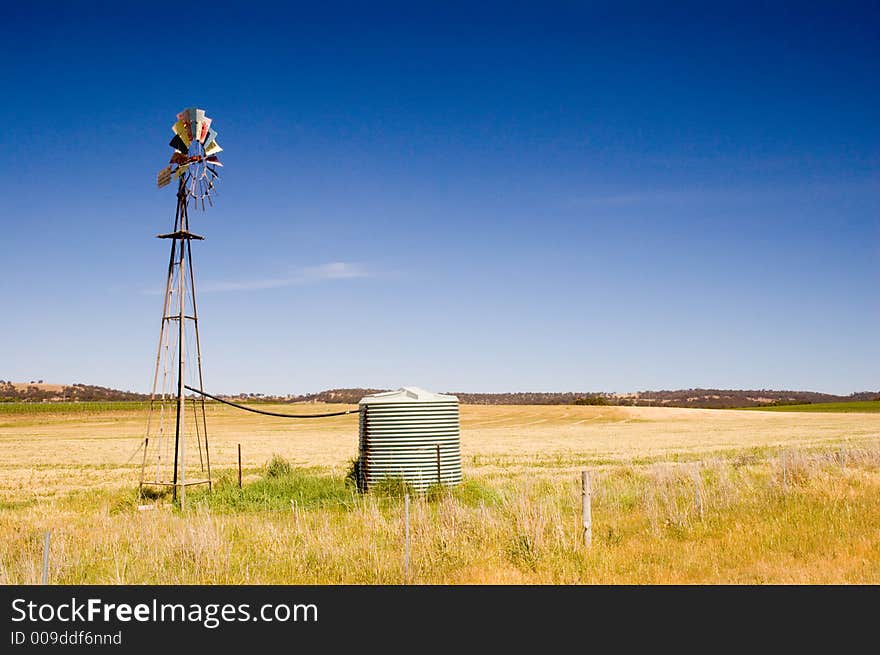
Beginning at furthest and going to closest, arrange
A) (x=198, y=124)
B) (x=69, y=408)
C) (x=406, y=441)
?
(x=69, y=408), (x=198, y=124), (x=406, y=441)

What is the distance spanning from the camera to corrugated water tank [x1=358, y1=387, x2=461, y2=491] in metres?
17.7

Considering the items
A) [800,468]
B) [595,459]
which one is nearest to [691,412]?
[595,459]

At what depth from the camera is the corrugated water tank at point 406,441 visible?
17656 millimetres

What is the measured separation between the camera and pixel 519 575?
34.2ft

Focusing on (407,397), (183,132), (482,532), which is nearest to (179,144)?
(183,132)

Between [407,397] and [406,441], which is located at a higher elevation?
[407,397]

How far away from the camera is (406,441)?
698 inches

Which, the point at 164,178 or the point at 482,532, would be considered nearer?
the point at 482,532

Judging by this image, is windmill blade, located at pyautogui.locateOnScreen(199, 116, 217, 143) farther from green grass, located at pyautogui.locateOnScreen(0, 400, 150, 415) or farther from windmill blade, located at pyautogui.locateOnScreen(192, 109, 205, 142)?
green grass, located at pyautogui.locateOnScreen(0, 400, 150, 415)

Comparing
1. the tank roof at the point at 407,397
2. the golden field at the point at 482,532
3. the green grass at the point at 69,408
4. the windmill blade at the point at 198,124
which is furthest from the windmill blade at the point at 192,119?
the green grass at the point at 69,408

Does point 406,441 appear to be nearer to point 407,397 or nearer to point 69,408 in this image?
point 407,397
